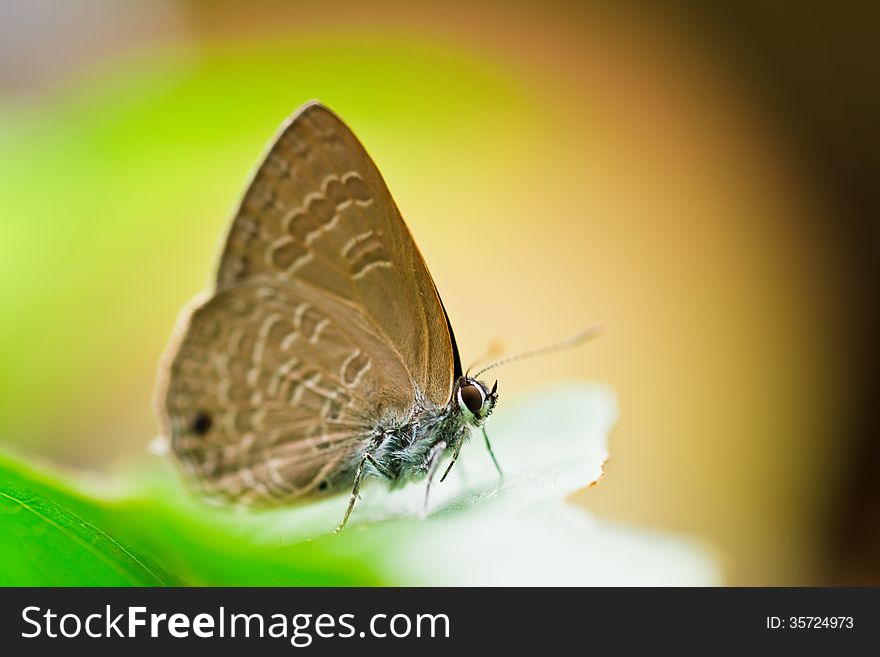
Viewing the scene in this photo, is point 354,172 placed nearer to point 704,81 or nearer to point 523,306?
point 523,306

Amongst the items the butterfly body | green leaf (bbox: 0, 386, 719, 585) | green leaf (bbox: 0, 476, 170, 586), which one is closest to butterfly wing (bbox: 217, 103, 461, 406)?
the butterfly body

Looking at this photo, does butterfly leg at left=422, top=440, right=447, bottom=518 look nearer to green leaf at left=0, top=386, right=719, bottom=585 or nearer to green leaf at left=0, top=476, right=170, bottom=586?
green leaf at left=0, top=386, right=719, bottom=585

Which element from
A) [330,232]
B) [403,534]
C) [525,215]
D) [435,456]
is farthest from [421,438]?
[525,215]

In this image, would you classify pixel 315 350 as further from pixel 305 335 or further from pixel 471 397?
pixel 471 397
